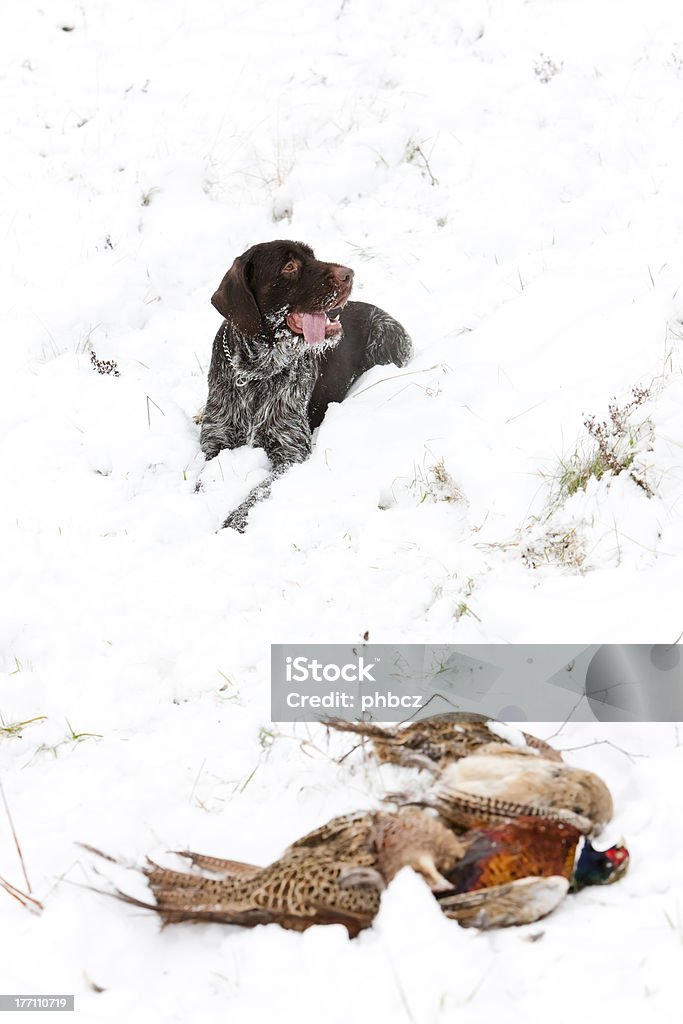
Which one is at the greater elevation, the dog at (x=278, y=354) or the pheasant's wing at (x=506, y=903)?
the dog at (x=278, y=354)

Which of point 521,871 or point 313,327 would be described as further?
point 313,327

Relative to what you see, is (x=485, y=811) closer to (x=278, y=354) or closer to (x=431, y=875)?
(x=431, y=875)

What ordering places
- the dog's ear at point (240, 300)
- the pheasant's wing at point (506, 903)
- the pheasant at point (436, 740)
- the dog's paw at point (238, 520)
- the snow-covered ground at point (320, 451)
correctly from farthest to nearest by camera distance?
the dog's ear at point (240, 300)
the dog's paw at point (238, 520)
the pheasant at point (436, 740)
the snow-covered ground at point (320, 451)
the pheasant's wing at point (506, 903)

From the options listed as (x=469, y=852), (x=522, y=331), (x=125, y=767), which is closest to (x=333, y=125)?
(x=522, y=331)

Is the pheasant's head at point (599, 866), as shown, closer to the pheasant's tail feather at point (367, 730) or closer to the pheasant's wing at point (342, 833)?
the pheasant's wing at point (342, 833)

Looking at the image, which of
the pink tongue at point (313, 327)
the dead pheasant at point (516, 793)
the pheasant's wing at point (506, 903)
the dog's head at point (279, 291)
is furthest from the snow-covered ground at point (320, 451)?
the dog's head at point (279, 291)

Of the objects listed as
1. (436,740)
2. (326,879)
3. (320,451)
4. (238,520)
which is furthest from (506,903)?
(320,451)

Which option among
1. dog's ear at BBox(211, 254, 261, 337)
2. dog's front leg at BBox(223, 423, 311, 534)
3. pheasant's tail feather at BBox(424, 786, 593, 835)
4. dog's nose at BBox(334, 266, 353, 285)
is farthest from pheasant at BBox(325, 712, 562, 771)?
dog's nose at BBox(334, 266, 353, 285)

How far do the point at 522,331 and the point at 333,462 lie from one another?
49.6 inches

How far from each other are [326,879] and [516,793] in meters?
0.50

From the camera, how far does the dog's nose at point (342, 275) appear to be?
4141 mm

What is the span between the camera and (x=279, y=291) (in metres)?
4.12

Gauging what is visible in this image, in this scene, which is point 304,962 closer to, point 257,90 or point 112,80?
point 257,90

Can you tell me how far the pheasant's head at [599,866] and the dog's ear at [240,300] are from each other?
2.87 meters
